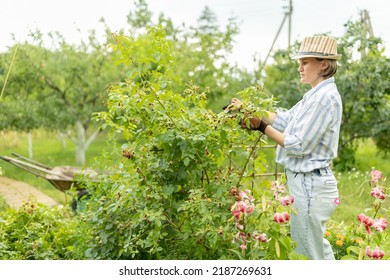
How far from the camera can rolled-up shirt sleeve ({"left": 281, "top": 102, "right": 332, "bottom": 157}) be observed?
325cm

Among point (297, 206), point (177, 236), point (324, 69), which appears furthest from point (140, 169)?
point (324, 69)

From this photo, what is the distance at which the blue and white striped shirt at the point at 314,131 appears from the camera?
3260 mm

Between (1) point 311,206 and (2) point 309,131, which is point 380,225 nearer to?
(1) point 311,206

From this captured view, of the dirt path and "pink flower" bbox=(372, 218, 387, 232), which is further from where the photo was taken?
the dirt path

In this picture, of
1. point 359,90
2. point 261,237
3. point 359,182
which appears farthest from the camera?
point 359,90

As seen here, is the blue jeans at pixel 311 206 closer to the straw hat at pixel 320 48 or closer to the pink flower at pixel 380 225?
the pink flower at pixel 380 225

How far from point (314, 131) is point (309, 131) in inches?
1.0

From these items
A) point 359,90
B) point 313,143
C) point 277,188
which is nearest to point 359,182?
point 359,90

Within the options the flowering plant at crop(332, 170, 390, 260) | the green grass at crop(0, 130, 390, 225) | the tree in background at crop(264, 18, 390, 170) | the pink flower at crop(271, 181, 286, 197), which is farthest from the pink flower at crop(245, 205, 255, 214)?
the tree in background at crop(264, 18, 390, 170)

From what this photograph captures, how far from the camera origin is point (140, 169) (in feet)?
11.8

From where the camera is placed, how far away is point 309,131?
10.7 feet

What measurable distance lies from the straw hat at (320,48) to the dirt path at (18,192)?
213 inches

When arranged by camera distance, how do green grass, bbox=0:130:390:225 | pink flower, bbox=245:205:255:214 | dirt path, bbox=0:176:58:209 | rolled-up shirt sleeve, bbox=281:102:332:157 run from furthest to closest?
dirt path, bbox=0:176:58:209, green grass, bbox=0:130:390:225, rolled-up shirt sleeve, bbox=281:102:332:157, pink flower, bbox=245:205:255:214

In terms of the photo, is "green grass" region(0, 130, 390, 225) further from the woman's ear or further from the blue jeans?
the woman's ear
